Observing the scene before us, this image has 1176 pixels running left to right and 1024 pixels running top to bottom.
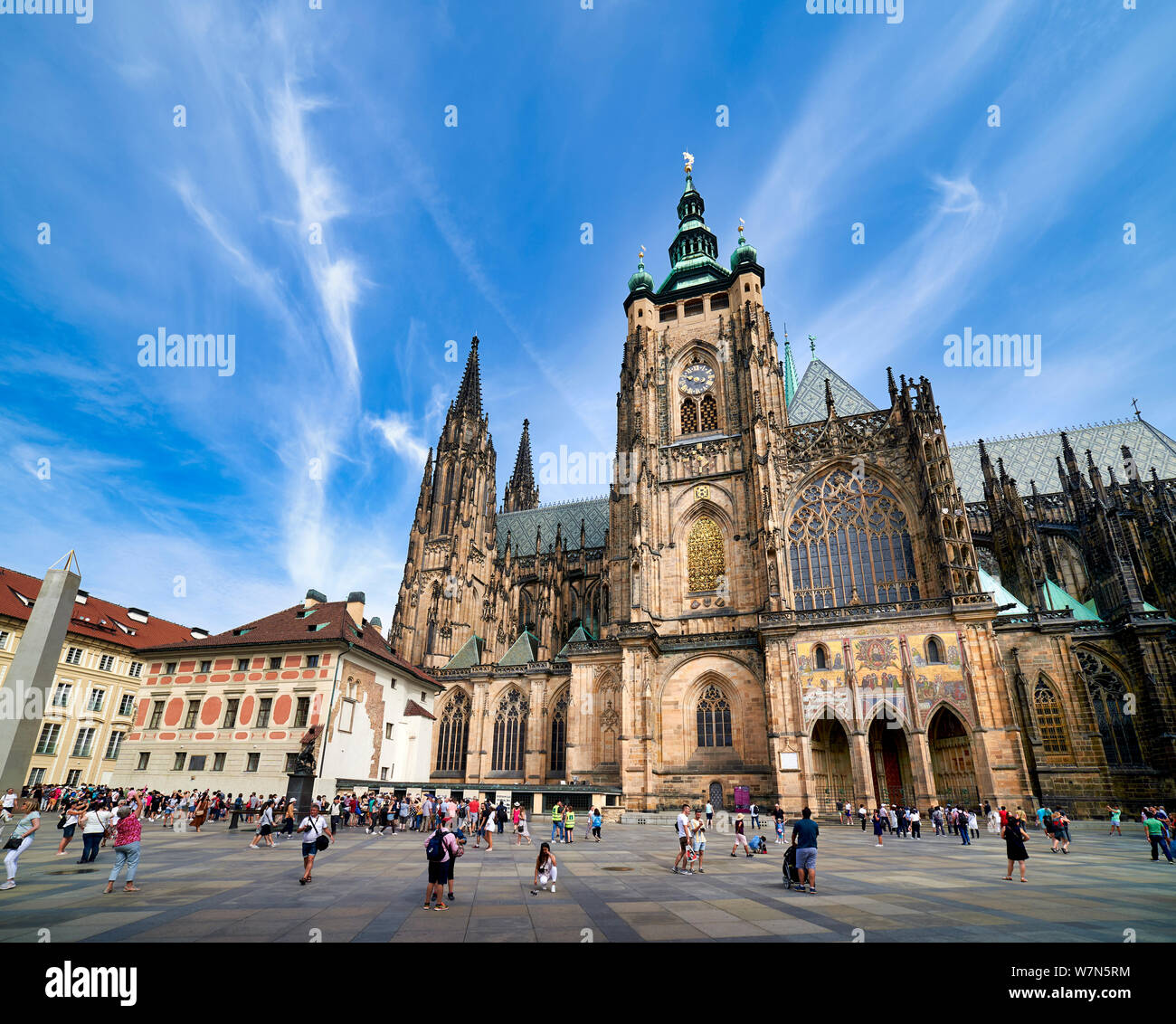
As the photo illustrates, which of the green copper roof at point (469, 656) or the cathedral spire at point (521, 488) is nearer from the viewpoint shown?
the green copper roof at point (469, 656)

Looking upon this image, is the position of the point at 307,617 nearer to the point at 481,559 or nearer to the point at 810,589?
the point at 481,559

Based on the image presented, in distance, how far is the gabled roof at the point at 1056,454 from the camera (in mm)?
41666

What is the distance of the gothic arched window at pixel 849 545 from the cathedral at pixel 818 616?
116 millimetres

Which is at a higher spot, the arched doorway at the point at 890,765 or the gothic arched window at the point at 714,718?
the gothic arched window at the point at 714,718

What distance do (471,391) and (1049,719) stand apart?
50196 millimetres

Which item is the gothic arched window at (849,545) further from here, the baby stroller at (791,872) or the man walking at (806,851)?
the man walking at (806,851)

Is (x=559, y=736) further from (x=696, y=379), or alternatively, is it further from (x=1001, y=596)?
(x=1001, y=596)

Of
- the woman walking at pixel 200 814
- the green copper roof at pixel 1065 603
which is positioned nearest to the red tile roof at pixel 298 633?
the woman walking at pixel 200 814

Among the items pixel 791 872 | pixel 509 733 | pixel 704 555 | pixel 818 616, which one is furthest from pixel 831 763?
pixel 791 872

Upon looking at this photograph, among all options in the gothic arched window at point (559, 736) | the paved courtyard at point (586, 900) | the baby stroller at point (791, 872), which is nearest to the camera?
the paved courtyard at point (586, 900)

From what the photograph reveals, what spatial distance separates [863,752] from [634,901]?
2297 cm

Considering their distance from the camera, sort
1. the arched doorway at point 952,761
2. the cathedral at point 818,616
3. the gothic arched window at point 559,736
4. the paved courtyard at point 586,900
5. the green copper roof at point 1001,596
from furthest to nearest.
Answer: the gothic arched window at point 559,736
the green copper roof at point 1001,596
the cathedral at point 818,616
the arched doorway at point 952,761
the paved courtyard at point 586,900

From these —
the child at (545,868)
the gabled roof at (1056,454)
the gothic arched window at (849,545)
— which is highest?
the gabled roof at (1056,454)

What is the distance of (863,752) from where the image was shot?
28.5 metres
